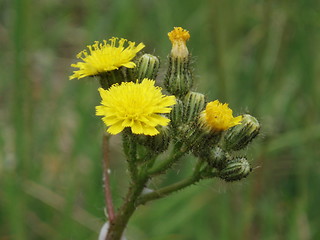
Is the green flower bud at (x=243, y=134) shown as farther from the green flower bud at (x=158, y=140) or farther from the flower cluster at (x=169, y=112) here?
the green flower bud at (x=158, y=140)

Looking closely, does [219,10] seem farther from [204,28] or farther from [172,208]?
[172,208]

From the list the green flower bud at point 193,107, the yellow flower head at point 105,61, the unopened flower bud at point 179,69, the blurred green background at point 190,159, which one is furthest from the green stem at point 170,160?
the blurred green background at point 190,159

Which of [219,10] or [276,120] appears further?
[276,120]

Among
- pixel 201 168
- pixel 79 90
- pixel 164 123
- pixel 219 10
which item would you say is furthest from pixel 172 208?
pixel 164 123

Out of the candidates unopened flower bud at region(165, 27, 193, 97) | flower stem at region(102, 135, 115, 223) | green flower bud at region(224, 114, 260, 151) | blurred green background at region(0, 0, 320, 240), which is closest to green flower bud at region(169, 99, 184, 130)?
unopened flower bud at region(165, 27, 193, 97)


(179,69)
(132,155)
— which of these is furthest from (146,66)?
(132,155)

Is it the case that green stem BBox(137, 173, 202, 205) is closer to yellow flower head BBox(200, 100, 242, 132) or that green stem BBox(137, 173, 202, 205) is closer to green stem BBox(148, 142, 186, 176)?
green stem BBox(148, 142, 186, 176)

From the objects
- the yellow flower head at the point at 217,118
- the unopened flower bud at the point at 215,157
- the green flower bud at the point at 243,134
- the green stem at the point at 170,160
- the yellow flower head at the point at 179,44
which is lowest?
the green stem at the point at 170,160
